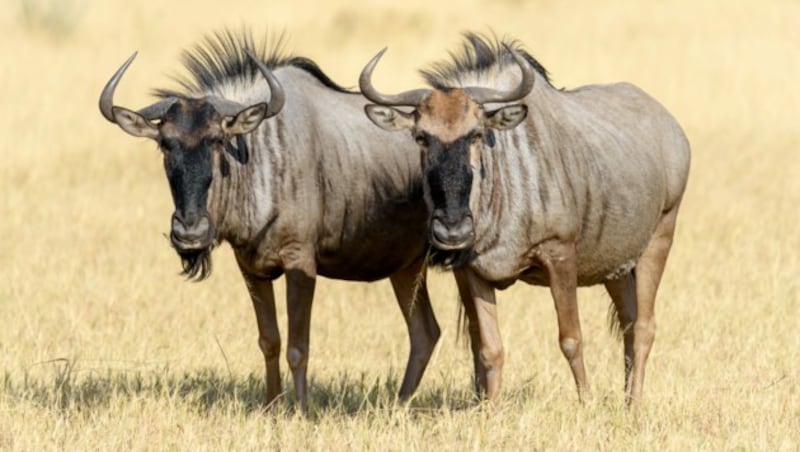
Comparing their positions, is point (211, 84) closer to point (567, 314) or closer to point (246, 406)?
point (246, 406)

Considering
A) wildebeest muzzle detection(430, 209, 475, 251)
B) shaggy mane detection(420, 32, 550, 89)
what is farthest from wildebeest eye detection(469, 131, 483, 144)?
shaggy mane detection(420, 32, 550, 89)

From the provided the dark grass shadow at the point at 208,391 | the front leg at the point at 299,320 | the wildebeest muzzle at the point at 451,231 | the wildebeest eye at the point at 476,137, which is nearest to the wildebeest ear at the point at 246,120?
the front leg at the point at 299,320

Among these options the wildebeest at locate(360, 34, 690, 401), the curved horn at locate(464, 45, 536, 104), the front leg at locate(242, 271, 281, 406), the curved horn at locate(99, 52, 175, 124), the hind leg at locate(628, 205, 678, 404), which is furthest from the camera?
the hind leg at locate(628, 205, 678, 404)

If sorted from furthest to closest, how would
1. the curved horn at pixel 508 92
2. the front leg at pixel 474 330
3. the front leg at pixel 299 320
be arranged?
the front leg at pixel 299 320, the front leg at pixel 474 330, the curved horn at pixel 508 92

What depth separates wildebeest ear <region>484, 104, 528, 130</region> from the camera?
7.38 m

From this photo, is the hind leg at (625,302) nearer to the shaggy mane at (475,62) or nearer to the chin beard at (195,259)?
the shaggy mane at (475,62)

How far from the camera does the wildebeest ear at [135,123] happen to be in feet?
25.1

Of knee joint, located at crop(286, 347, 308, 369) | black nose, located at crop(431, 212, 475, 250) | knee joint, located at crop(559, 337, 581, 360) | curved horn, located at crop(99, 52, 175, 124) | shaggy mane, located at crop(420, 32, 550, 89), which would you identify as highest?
shaggy mane, located at crop(420, 32, 550, 89)

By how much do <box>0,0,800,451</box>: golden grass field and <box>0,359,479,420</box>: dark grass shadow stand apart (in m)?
0.03

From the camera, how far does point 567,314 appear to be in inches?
305

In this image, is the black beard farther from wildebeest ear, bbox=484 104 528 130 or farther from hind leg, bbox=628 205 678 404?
hind leg, bbox=628 205 678 404

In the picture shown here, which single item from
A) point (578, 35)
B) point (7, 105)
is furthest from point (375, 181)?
point (578, 35)

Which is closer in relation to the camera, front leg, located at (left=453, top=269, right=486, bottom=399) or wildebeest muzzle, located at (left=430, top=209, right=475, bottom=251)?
wildebeest muzzle, located at (left=430, top=209, right=475, bottom=251)

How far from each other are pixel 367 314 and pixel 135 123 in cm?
348
